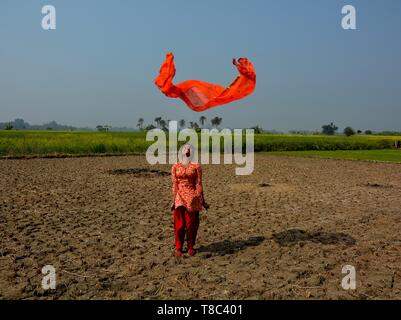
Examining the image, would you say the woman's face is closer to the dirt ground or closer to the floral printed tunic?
the floral printed tunic

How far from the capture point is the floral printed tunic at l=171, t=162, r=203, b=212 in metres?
6.12

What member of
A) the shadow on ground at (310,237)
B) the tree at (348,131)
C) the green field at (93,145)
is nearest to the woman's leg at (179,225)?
the shadow on ground at (310,237)


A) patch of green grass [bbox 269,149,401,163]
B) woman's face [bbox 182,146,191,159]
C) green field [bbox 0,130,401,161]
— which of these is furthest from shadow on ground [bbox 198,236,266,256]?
patch of green grass [bbox 269,149,401,163]

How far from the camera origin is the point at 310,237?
297 inches

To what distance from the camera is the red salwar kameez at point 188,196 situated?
6.14 meters

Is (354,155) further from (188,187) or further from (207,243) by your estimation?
(188,187)

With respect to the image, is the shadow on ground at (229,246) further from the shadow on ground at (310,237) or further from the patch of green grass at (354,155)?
the patch of green grass at (354,155)

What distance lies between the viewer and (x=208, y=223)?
341 inches

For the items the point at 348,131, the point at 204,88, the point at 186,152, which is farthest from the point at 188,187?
the point at 348,131

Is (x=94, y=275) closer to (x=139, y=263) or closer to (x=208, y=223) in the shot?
(x=139, y=263)

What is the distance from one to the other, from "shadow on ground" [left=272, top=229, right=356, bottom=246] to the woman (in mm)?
1824

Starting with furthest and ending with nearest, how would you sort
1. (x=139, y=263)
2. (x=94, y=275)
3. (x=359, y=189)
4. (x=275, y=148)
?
(x=275, y=148) → (x=359, y=189) → (x=139, y=263) → (x=94, y=275)

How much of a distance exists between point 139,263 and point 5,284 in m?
1.78
